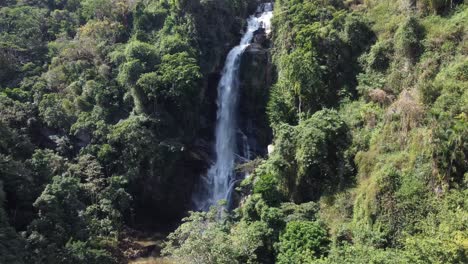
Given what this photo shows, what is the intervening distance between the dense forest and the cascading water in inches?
Result: 29.1

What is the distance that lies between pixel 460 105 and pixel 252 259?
10942mm

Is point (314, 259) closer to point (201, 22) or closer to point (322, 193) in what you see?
point (322, 193)

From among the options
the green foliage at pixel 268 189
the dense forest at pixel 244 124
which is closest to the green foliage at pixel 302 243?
the dense forest at pixel 244 124

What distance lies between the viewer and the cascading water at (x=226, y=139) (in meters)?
30.4

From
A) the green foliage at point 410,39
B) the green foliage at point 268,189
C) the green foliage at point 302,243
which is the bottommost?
the green foliage at point 302,243

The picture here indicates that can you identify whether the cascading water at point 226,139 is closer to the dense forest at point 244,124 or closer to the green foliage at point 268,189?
the dense forest at point 244,124

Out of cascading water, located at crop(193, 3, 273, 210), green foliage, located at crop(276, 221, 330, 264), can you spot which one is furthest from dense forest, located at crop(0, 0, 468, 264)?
cascading water, located at crop(193, 3, 273, 210)

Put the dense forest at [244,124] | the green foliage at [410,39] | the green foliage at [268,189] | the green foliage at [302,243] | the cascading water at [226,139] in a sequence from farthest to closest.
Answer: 1. the cascading water at [226,139]
2. the green foliage at [410,39]
3. the green foliage at [268,189]
4. the green foliage at [302,243]
5. the dense forest at [244,124]

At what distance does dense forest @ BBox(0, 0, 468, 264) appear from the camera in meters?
16.0

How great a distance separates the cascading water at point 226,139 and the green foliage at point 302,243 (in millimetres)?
12106

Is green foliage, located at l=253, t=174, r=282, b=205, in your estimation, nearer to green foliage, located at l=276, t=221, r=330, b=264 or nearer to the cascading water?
green foliage, located at l=276, t=221, r=330, b=264

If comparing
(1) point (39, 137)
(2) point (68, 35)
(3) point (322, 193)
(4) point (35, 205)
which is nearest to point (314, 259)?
(3) point (322, 193)

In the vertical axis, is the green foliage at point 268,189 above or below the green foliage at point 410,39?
below

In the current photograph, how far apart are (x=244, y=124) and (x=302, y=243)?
16.8 meters
